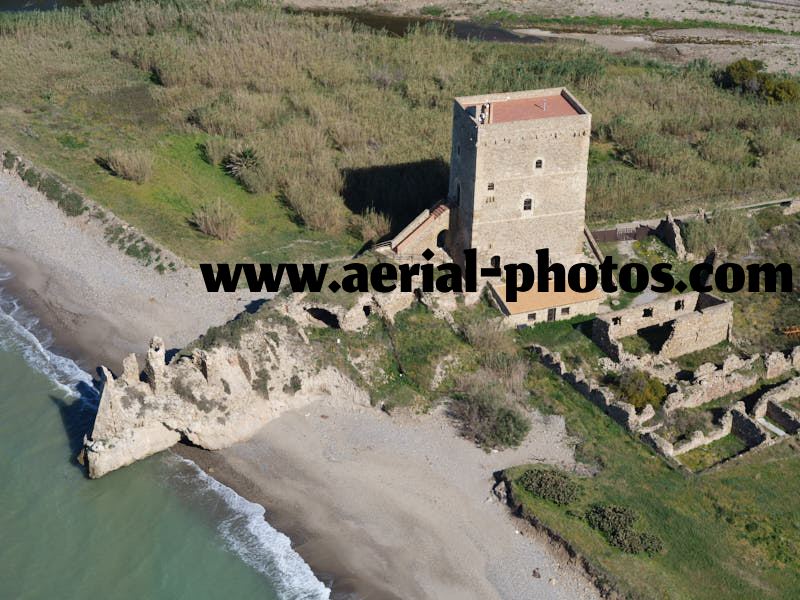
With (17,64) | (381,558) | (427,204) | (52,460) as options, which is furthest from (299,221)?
(17,64)

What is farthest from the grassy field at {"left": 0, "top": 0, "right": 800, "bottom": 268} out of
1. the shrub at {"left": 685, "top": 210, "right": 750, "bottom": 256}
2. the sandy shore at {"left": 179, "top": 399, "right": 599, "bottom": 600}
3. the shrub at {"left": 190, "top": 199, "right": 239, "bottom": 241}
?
the sandy shore at {"left": 179, "top": 399, "right": 599, "bottom": 600}

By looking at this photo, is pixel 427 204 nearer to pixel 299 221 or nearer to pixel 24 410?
pixel 299 221

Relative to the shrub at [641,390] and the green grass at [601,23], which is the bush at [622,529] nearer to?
the shrub at [641,390]

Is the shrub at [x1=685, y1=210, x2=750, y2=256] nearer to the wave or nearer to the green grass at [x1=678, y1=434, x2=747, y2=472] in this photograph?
the green grass at [x1=678, y1=434, x2=747, y2=472]

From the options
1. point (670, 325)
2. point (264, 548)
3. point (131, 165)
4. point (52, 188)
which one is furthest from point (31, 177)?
point (670, 325)

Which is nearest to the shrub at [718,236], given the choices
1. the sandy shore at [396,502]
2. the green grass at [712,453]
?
the green grass at [712,453]

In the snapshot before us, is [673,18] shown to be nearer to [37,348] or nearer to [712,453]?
[712,453]
